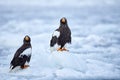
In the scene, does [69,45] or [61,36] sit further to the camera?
[69,45]

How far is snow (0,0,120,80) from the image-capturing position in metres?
11.7

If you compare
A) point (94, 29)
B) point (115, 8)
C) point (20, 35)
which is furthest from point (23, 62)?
point (115, 8)

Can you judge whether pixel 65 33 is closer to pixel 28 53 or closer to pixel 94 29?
pixel 28 53

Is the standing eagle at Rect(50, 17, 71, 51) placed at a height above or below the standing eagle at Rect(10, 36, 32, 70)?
above

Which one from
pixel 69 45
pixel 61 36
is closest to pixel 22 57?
pixel 61 36

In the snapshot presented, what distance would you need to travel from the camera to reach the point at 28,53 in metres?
11.8

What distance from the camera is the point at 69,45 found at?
15.4m

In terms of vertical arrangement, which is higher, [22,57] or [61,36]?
[61,36]

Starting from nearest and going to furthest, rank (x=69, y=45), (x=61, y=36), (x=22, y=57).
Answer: (x=22, y=57), (x=61, y=36), (x=69, y=45)

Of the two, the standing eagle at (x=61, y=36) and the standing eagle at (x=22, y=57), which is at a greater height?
the standing eagle at (x=61, y=36)

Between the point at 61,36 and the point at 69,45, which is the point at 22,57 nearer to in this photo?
the point at 61,36

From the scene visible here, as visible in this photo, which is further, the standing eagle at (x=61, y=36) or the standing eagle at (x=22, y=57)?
the standing eagle at (x=61, y=36)

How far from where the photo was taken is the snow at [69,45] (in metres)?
11.7

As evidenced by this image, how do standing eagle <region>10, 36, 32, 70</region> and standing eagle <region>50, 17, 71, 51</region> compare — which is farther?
standing eagle <region>50, 17, 71, 51</region>
